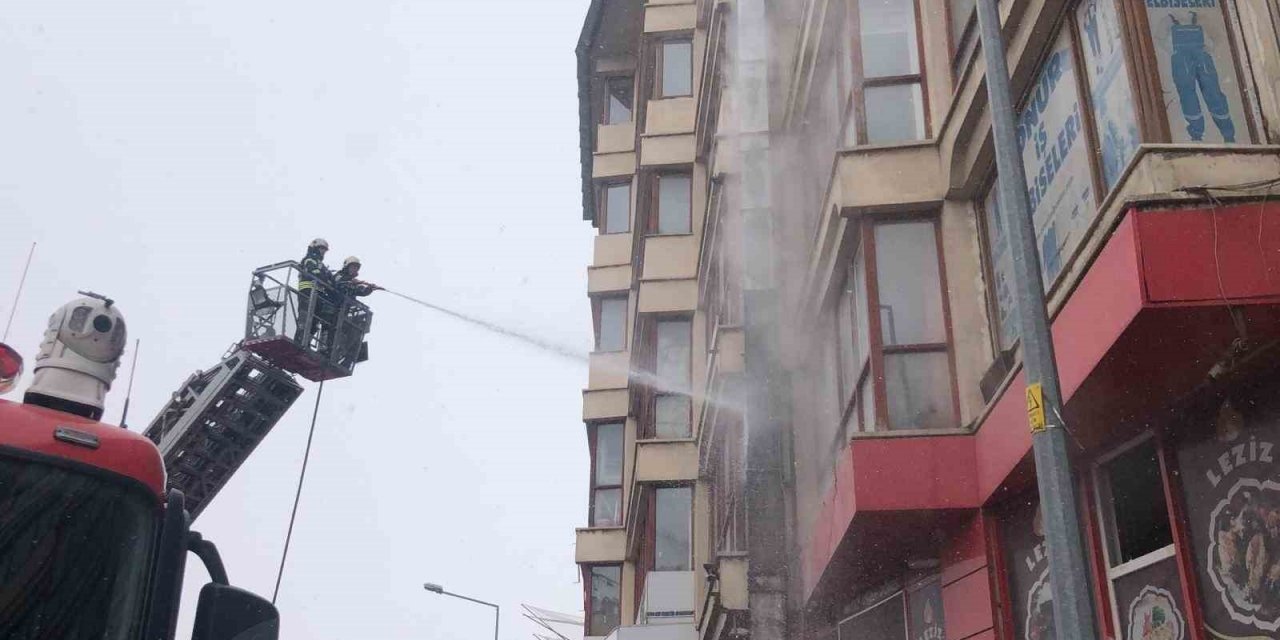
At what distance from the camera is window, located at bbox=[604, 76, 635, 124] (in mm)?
34719

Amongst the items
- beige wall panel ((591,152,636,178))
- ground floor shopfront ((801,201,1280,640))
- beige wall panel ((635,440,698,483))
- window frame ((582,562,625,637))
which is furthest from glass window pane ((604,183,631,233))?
ground floor shopfront ((801,201,1280,640))

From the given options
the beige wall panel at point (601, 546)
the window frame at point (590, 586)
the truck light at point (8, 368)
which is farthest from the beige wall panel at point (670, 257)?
the truck light at point (8, 368)

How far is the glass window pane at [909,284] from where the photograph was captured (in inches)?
414

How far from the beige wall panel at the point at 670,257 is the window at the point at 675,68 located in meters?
3.60

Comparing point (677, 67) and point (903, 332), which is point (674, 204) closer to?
point (677, 67)

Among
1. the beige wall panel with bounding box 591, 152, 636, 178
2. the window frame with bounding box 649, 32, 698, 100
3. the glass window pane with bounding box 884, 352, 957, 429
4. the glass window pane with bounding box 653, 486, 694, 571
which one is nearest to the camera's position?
the glass window pane with bounding box 884, 352, 957, 429

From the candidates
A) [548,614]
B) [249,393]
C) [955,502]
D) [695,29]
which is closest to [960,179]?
[955,502]

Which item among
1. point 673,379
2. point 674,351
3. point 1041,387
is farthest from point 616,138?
point 1041,387

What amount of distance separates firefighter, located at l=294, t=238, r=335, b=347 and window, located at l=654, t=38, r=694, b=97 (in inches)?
470

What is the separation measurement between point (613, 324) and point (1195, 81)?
25.1m

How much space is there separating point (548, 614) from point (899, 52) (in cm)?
2249

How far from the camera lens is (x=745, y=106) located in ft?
58.5

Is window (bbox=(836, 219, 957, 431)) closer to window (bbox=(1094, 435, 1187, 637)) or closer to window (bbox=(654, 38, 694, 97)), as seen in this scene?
window (bbox=(1094, 435, 1187, 637))

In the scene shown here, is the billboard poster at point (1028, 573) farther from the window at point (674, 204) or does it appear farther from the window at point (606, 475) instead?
the window at point (606, 475)
